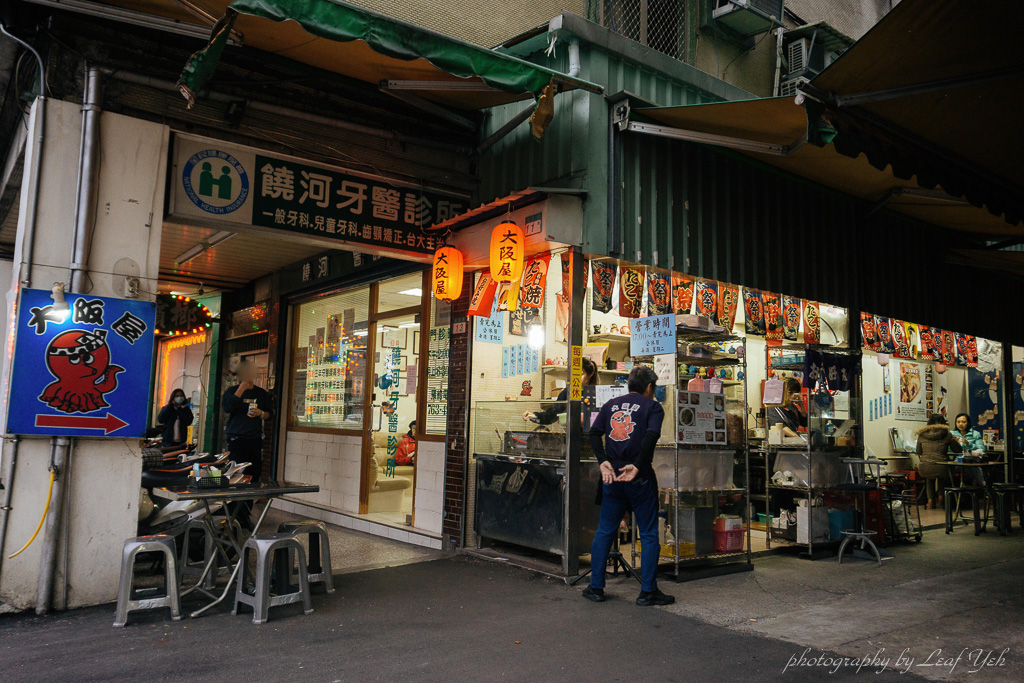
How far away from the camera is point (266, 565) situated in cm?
495

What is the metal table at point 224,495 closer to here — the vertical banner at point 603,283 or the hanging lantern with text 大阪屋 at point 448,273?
the hanging lantern with text 大阪屋 at point 448,273

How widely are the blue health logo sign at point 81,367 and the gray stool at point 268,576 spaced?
4.73 ft

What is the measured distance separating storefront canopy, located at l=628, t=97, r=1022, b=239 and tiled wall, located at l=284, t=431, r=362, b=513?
5813 mm

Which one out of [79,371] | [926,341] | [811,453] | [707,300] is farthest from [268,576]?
[926,341]

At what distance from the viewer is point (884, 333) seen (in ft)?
30.7

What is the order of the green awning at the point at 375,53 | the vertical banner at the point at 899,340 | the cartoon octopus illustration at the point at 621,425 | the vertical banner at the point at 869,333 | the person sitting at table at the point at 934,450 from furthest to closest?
the person sitting at table at the point at 934,450 < the vertical banner at the point at 899,340 < the vertical banner at the point at 869,333 < the cartoon octopus illustration at the point at 621,425 < the green awning at the point at 375,53

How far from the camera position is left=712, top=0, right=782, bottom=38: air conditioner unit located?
9.22 metres

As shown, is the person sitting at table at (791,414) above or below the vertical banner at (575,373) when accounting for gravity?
below

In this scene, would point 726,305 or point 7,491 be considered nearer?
point 7,491

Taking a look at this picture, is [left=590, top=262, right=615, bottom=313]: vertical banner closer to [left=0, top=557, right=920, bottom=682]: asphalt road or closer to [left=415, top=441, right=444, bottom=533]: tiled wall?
[left=415, top=441, right=444, bottom=533]: tiled wall

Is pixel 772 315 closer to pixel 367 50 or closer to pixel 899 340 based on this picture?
pixel 899 340

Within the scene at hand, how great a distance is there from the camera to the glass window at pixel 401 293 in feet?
29.0

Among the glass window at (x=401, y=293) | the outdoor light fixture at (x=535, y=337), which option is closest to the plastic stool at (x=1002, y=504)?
the outdoor light fixture at (x=535, y=337)

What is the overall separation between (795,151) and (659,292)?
186cm
